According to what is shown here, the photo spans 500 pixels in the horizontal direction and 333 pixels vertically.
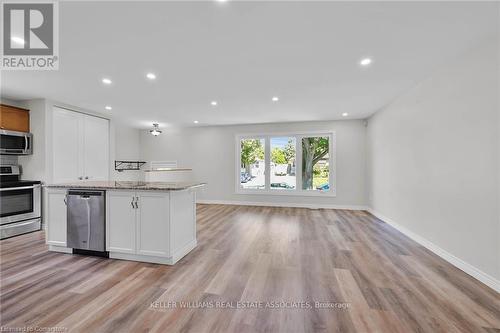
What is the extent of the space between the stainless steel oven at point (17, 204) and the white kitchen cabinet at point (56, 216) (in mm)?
1243

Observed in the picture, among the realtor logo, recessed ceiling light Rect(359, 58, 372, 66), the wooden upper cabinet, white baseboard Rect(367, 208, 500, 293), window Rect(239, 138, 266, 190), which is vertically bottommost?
white baseboard Rect(367, 208, 500, 293)

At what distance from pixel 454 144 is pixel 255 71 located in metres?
2.68

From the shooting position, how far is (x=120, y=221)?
274 centimetres

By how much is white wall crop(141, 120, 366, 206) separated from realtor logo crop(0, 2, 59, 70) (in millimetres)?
4334

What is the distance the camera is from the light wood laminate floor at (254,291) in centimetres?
164

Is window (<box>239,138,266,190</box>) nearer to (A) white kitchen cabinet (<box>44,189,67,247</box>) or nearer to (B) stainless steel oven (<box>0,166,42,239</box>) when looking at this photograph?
(A) white kitchen cabinet (<box>44,189,67,247</box>)

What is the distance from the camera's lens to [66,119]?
4379mm

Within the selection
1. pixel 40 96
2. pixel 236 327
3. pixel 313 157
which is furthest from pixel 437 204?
pixel 40 96

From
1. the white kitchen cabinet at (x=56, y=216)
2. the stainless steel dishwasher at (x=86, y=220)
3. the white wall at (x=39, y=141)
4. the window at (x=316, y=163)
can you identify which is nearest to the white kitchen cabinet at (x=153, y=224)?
the stainless steel dishwasher at (x=86, y=220)

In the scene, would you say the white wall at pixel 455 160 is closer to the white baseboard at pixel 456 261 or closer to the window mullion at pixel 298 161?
the white baseboard at pixel 456 261

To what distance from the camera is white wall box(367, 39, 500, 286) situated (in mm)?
2105

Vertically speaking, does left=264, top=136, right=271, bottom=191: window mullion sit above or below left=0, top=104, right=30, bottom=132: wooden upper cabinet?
below

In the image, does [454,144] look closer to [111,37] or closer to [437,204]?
[437,204]

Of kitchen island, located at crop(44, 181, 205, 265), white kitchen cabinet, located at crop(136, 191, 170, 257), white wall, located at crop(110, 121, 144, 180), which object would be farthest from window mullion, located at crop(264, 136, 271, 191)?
white wall, located at crop(110, 121, 144, 180)
